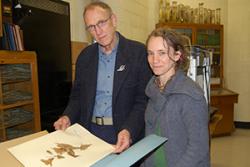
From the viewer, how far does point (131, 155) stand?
2.97 ft

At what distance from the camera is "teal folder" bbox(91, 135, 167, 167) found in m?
A: 0.87

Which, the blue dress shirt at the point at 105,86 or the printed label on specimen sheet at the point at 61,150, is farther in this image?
the blue dress shirt at the point at 105,86

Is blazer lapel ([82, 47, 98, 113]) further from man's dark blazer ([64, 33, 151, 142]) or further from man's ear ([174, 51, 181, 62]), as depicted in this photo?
man's ear ([174, 51, 181, 62])

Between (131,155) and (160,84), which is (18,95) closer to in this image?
(160,84)

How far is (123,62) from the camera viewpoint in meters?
1.55

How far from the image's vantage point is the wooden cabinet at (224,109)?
489cm

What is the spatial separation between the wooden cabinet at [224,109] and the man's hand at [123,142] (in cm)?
384

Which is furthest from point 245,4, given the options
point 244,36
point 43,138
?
point 43,138

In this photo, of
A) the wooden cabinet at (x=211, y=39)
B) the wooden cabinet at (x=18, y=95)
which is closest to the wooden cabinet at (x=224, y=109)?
the wooden cabinet at (x=211, y=39)

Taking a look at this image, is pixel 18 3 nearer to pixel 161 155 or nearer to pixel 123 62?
pixel 123 62

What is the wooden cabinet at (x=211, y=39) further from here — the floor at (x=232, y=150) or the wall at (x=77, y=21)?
the wall at (x=77, y=21)

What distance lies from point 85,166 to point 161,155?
0.41 m

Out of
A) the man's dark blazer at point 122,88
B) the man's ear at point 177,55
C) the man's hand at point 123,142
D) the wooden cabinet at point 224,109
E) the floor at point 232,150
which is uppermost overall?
the man's ear at point 177,55

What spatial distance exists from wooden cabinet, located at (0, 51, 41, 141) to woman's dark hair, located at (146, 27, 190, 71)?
4.04 feet
